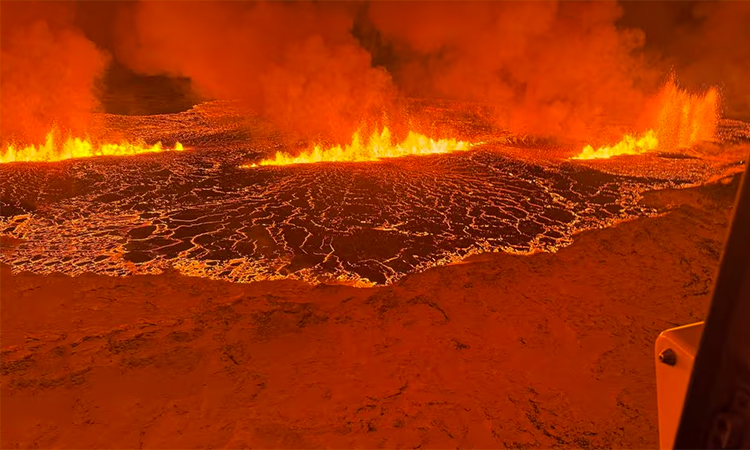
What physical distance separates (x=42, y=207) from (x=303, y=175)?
17.5 feet

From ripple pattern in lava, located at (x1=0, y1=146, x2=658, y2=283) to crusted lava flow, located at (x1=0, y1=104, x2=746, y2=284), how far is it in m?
0.03

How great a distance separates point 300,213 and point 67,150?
1179 centimetres

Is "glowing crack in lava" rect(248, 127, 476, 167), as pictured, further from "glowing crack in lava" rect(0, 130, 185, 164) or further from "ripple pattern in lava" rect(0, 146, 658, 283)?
"glowing crack in lava" rect(0, 130, 185, 164)

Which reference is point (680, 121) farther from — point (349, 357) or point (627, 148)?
point (349, 357)

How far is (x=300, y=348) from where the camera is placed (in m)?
3.45

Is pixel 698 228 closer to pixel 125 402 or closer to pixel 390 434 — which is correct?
pixel 390 434

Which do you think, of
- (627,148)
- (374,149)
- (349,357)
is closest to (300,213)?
(349,357)

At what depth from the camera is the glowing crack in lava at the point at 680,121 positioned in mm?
15461

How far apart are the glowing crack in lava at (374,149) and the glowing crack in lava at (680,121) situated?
241 inches

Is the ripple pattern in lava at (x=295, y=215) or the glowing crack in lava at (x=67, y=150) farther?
the glowing crack in lava at (x=67, y=150)

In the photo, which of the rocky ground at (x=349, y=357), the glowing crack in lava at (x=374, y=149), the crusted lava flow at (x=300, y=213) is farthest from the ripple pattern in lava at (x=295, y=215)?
the glowing crack in lava at (x=374, y=149)

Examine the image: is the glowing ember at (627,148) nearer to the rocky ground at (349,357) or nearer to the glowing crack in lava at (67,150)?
the rocky ground at (349,357)

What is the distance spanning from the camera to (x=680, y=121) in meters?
16.9

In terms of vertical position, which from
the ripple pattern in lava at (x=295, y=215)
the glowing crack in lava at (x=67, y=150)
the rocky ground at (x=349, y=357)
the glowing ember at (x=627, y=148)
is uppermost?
the glowing crack in lava at (x=67, y=150)
